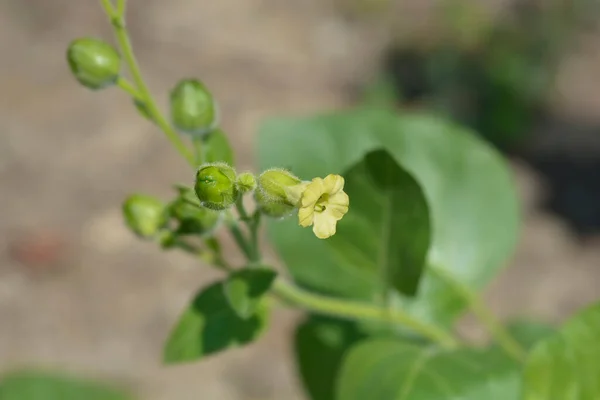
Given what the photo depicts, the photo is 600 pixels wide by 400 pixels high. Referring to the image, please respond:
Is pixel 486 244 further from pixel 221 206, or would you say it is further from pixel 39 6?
pixel 39 6

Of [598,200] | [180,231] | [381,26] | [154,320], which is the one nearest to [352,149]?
[180,231]

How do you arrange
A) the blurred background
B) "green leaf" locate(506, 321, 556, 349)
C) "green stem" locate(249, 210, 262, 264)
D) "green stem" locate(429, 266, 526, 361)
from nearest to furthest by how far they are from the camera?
"green stem" locate(249, 210, 262, 264) → "green stem" locate(429, 266, 526, 361) → "green leaf" locate(506, 321, 556, 349) → the blurred background

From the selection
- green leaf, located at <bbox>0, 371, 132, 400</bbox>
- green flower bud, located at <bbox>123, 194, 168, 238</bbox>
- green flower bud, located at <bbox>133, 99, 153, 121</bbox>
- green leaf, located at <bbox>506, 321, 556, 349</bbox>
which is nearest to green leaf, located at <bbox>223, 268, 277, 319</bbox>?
green flower bud, located at <bbox>123, 194, 168, 238</bbox>

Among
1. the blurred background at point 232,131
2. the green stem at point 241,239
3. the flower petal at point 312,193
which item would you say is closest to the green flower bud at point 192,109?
the green stem at point 241,239

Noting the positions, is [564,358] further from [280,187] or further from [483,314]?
[280,187]

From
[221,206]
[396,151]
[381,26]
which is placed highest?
[221,206]

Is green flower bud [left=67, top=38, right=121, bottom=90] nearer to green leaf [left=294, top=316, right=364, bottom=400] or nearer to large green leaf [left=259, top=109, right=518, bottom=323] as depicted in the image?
large green leaf [left=259, top=109, right=518, bottom=323]
